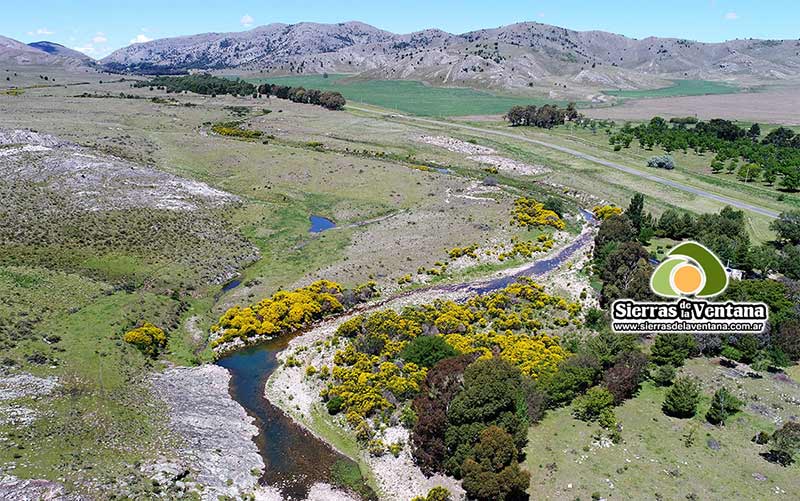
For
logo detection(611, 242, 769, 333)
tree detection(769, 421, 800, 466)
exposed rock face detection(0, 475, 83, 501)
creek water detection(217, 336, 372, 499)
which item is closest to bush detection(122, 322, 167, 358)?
creek water detection(217, 336, 372, 499)

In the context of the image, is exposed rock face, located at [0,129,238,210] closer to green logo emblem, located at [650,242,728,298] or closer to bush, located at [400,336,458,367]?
bush, located at [400,336,458,367]

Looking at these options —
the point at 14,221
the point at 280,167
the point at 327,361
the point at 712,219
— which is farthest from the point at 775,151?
the point at 14,221

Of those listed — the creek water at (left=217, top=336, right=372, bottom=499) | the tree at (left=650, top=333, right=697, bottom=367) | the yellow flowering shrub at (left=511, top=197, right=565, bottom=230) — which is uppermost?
the yellow flowering shrub at (left=511, top=197, right=565, bottom=230)

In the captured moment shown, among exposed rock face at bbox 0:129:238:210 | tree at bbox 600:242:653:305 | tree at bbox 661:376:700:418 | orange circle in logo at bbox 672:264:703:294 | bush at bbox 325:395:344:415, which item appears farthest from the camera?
exposed rock face at bbox 0:129:238:210

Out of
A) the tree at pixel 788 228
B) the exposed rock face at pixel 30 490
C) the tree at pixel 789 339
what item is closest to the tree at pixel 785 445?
the tree at pixel 789 339

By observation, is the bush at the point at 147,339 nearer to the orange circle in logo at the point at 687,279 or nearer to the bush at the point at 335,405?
the bush at the point at 335,405

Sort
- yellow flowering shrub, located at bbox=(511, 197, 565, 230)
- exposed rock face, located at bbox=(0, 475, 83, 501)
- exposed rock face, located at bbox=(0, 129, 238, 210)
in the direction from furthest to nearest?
1. yellow flowering shrub, located at bbox=(511, 197, 565, 230)
2. exposed rock face, located at bbox=(0, 129, 238, 210)
3. exposed rock face, located at bbox=(0, 475, 83, 501)
